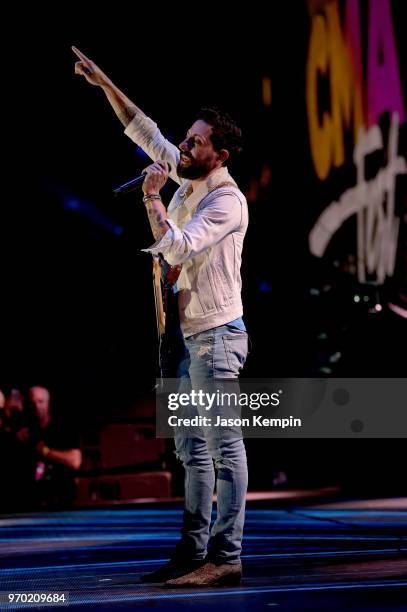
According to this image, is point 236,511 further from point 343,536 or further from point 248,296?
point 248,296

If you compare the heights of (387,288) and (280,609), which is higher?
(387,288)

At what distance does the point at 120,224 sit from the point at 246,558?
311 centimetres

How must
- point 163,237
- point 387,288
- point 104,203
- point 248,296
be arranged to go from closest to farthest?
point 163,237 → point 104,203 → point 248,296 → point 387,288

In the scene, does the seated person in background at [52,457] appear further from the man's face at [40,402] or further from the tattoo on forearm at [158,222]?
the tattoo on forearm at [158,222]

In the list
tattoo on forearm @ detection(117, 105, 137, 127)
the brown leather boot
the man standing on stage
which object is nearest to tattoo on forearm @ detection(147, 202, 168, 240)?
the man standing on stage

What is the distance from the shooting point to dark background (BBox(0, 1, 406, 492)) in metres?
4.82

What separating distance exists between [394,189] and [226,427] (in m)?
5.18

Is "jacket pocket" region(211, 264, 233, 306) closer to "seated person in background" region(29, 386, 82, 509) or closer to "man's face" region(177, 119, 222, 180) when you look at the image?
"man's face" region(177, 119, 222, 180)

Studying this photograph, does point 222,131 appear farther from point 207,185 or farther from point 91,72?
point 91,72

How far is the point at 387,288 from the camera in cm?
629

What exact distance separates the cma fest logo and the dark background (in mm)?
531

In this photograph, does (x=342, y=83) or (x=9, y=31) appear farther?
(x=342, y=83)

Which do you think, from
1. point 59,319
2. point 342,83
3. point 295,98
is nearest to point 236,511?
point 59,319

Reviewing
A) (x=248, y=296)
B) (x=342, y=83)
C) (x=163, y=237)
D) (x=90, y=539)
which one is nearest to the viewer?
(x=163, y=237)
